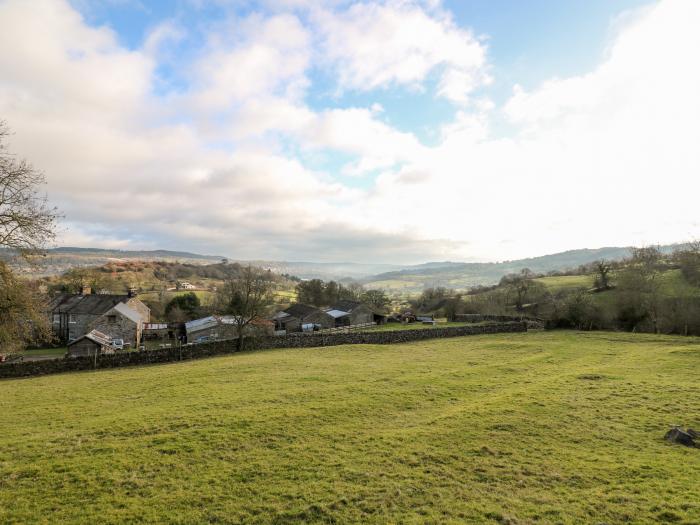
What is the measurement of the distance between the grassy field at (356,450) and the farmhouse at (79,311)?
41861 millimetres

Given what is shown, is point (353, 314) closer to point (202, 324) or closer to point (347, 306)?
point (347, 306)

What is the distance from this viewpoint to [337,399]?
16.9 metres

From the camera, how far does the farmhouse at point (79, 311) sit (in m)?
59.0

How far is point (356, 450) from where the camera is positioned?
11570 millimetres

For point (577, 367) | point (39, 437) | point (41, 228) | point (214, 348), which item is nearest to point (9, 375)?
point (214, 348)

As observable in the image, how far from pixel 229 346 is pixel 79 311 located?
38286 mm

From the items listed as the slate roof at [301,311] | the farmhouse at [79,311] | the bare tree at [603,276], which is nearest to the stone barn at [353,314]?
the slate roof at [301,311]

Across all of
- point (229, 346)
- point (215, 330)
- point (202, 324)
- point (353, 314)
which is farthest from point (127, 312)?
point (353, 314)

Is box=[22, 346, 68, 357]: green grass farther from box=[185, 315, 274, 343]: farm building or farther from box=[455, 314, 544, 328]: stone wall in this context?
box=[455, 314, 544, 328]: stone wall

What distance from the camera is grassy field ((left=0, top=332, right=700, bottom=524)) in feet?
28.1

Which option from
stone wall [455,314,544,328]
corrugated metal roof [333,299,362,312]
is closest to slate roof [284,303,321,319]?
corrugated metal roof [333,299,362,312]

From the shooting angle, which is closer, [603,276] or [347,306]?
[603,276]

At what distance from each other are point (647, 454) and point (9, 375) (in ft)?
136

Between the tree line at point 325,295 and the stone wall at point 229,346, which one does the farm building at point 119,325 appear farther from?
the tree line at point 325,295
